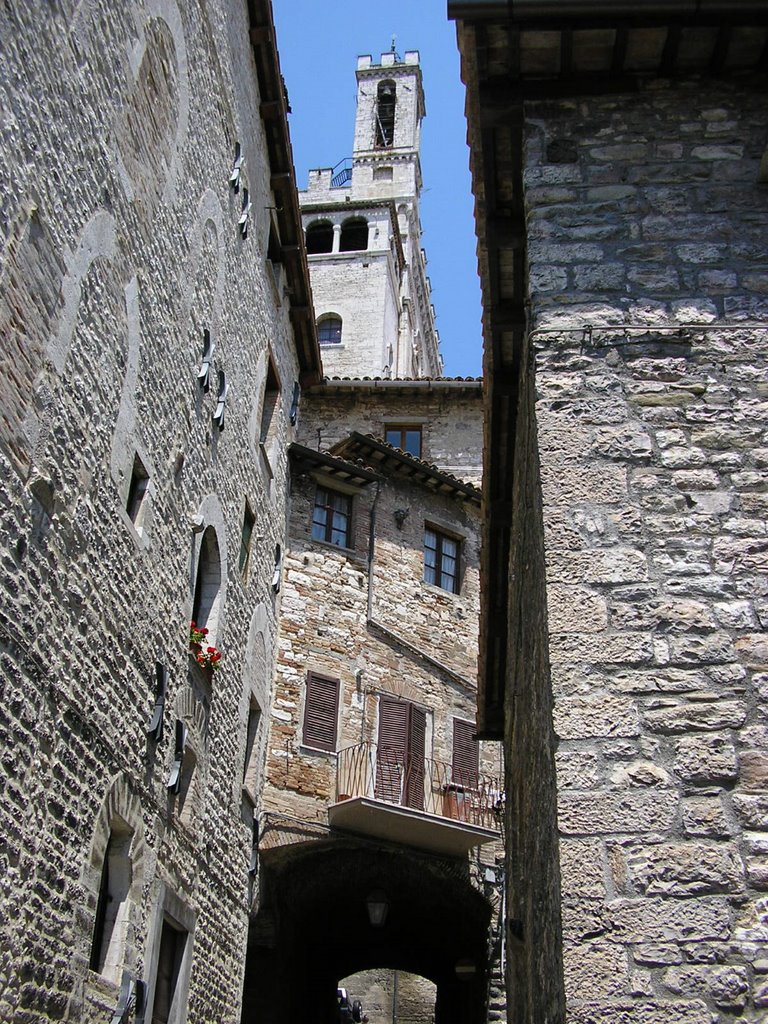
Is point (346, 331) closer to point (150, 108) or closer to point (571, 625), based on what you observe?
point (150, 108)

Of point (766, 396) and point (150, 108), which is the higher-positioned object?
point (150, 108)

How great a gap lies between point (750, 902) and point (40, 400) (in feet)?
17.5

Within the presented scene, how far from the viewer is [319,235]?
4141 cm

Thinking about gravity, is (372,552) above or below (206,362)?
above

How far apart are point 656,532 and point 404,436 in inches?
717

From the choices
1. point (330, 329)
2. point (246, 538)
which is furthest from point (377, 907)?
point (330, 329)

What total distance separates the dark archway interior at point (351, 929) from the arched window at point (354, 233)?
27231mm

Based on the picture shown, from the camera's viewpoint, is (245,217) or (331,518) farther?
(331,518)

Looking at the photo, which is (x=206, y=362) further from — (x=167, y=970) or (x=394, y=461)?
(x=394, y=461)

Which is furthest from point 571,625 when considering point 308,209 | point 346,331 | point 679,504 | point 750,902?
point 308,209

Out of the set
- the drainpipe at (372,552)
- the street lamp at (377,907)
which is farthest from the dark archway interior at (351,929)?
the drainpipe at (372,552)

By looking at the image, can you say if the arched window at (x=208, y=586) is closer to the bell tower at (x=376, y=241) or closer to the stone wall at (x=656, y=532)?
the stone wall at (x=656, y=532)

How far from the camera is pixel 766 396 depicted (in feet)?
Result: 17.6

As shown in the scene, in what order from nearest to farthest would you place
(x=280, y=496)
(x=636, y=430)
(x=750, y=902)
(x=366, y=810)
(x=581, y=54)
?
(x=750, y=902)
(x=636, y=430)
(x=581, y=54)
(x=366, y=810)
(x=280, y=496)
